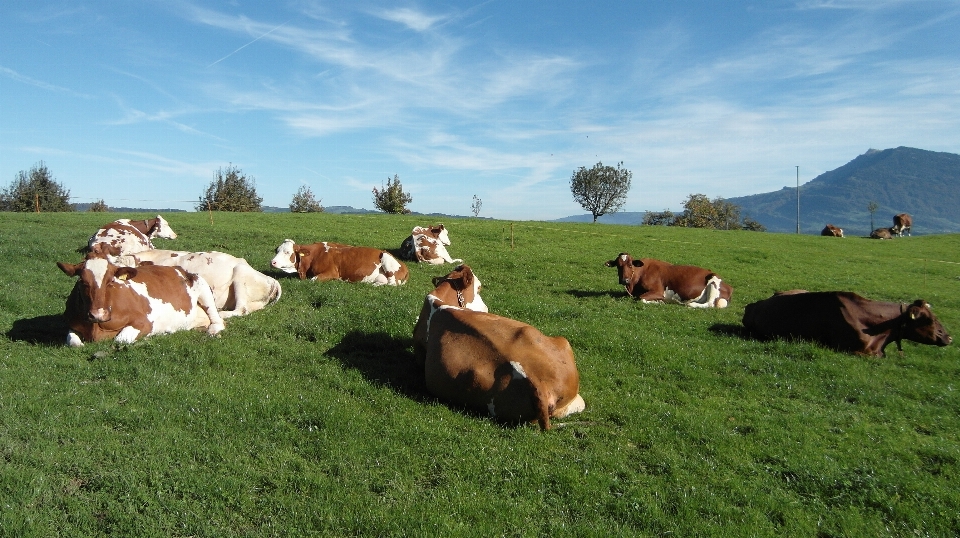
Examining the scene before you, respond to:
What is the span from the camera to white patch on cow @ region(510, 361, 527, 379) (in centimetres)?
734

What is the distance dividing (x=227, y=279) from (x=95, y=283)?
9.43 ft

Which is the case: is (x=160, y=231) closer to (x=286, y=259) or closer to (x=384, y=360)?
(x=286, y=259)

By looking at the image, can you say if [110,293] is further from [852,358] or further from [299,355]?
[852,358]

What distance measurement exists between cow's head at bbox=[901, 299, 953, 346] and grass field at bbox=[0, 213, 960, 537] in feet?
1.30

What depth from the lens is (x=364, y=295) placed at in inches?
538

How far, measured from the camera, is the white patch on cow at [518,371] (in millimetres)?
7344

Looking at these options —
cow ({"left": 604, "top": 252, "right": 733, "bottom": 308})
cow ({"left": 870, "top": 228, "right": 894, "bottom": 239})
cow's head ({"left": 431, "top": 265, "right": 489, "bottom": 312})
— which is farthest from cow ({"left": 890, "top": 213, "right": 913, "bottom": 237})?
cow's head ({"left": 431, "top": 265, "right": 489, "bottom": 312})

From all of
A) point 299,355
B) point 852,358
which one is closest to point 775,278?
point 852,358

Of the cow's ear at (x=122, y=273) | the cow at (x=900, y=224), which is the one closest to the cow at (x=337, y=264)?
the cow's ear at (x=122, y=273)

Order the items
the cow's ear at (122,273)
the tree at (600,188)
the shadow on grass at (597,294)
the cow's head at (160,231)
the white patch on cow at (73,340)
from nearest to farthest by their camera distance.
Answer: the white patch on cow at (73,340) → the cow's ear at (122,273) → the shadow on grass at (597,294) → the cow's head at (160,231) → the tree at (600,188)

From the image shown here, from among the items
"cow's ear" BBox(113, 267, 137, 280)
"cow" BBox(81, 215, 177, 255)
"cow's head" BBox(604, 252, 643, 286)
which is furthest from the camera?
"cow" BBox(81, 215, 177, 255)

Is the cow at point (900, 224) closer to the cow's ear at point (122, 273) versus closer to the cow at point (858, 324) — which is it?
the cow at point (858, 324)

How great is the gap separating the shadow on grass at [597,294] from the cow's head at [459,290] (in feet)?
18.3

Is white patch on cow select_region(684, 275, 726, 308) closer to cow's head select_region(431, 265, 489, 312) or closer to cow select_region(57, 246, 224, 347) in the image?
cow's head select_region(431, 265, 489, 312)
